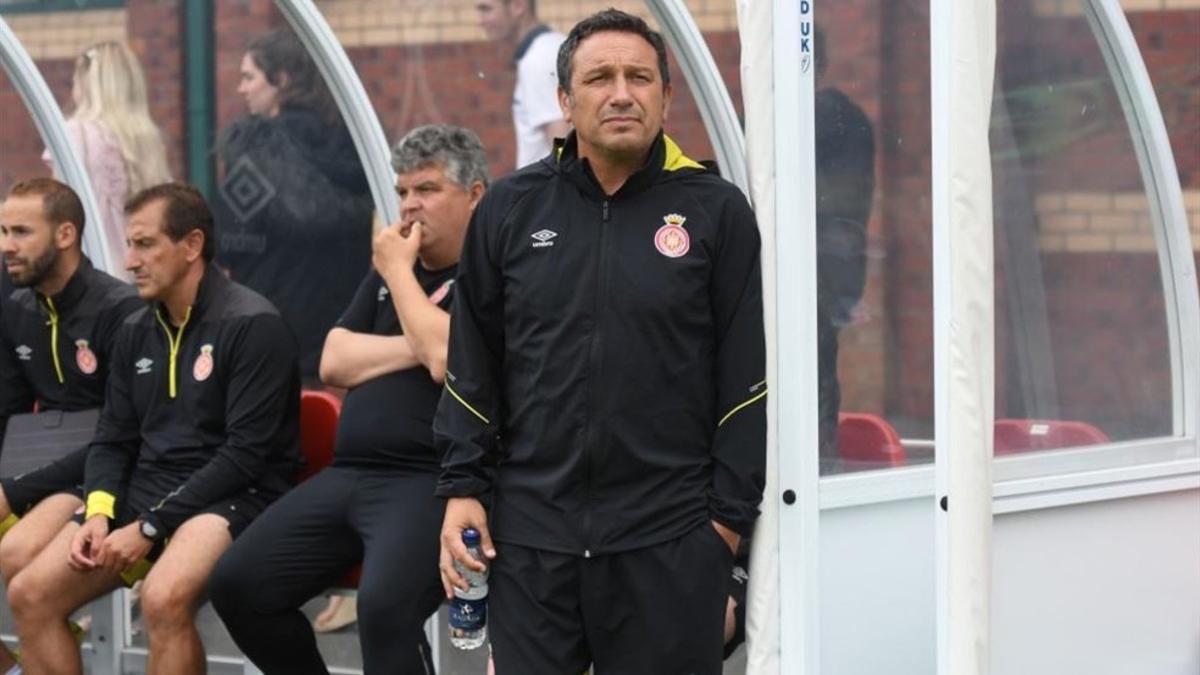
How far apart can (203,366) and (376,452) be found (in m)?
0.78

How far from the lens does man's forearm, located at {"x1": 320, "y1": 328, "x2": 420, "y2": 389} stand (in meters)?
5.47

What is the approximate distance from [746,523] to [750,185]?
702 millimetres

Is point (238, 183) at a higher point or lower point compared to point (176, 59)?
lower

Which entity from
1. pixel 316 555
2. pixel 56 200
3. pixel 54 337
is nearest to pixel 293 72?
pixel 56 200

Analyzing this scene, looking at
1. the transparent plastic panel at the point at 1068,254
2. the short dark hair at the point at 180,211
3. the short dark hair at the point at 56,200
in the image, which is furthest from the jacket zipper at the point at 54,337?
the transparent plastic panel at the point at 1068,254

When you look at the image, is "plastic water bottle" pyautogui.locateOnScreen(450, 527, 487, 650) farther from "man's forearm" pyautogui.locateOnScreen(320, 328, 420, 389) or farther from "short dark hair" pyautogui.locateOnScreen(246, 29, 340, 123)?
"short dark hair" pyautogui.locateOnScreen(246, 29, 340, 123)

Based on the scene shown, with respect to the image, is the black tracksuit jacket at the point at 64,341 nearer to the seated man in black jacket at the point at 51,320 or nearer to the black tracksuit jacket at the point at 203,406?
→ the seated man in black jacket at the point at 51,320

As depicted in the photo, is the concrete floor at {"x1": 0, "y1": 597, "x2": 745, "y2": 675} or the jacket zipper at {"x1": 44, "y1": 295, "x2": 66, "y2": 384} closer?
the jacket zipper at {"x1": 44, "y1": 295, "x2": 66, "y2": 384}

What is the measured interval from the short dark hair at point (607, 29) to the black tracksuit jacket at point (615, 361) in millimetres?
152

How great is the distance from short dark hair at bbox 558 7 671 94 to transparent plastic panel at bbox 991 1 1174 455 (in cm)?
78

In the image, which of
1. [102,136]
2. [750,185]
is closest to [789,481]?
[750,185]

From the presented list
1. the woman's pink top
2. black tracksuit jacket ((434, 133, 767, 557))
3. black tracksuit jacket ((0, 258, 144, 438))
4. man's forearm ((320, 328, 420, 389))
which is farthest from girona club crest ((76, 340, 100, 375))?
black tracksuit jacket ((434, 133, 767, 557))

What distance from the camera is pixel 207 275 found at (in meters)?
6.17

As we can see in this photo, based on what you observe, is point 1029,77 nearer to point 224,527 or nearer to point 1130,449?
point 1130,449
